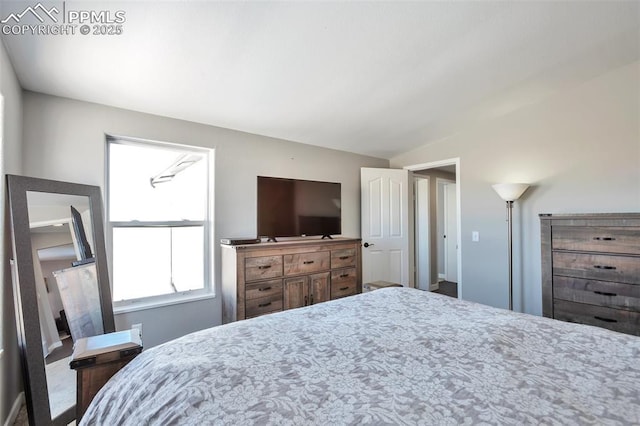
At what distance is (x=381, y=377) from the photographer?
918mm

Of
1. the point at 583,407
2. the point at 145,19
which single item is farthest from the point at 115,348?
the point at 145,19

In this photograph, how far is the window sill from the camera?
99.9 inches

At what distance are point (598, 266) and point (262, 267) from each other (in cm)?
274

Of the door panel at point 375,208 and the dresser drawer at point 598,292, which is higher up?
the door panel at point 375,208

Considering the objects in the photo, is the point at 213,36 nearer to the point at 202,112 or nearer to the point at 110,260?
the point at 202,112

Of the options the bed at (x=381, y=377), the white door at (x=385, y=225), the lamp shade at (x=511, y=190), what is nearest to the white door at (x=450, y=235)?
the white door at (x=385, y=225)

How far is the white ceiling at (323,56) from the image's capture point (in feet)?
5.65

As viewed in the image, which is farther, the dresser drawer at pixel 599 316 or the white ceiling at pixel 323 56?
the dresser drawer at pixel 599 316

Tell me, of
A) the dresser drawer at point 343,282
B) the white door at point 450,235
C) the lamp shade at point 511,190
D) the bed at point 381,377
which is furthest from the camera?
the white door at point 450,235

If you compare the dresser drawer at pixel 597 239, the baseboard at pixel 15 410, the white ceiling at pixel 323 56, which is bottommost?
the baseboard at pixel 15 410

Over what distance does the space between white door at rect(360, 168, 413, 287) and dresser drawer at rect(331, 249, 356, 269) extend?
624 millimetres

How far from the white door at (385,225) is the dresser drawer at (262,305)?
1508 mm

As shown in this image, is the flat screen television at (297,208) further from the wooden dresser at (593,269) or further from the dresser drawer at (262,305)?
the wooden dresser at (593,269)

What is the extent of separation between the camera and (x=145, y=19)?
161cm
